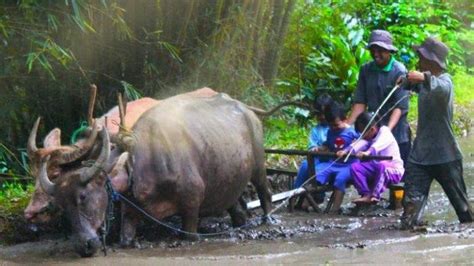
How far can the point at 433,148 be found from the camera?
8.55 m

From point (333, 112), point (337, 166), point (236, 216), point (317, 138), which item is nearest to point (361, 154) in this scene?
point (337, 166)

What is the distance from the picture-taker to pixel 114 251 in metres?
7.83

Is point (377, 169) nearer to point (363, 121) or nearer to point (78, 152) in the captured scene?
point (363, 121)

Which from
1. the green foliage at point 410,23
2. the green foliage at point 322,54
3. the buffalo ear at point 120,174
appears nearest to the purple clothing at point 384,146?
the buffalo ear at point 120,174

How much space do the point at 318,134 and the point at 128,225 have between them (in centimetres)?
285

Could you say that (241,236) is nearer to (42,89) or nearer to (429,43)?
(429,43)

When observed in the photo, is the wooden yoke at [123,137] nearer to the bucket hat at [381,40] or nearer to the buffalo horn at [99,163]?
the buffalo horn at [99,163]

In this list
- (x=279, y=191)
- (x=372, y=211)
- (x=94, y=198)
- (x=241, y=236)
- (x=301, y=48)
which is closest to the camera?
(x=94, y=198)

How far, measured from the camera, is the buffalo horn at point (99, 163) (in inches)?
296

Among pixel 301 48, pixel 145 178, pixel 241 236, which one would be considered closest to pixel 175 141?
pixel 145 178

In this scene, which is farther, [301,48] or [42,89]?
[301,48]

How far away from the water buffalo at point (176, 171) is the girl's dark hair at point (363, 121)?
1.04m

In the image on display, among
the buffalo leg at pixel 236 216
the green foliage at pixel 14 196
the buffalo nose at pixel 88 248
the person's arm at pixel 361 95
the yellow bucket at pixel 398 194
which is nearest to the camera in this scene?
the buffalo nose at pixel 88 248

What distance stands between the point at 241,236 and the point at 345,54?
728cm
